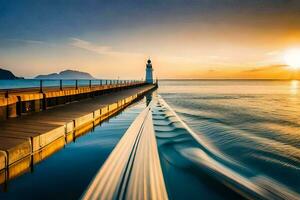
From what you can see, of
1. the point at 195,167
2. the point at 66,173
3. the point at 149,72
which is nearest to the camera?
the point at 66,173

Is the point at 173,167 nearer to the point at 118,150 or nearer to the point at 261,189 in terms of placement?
the point at 118,150

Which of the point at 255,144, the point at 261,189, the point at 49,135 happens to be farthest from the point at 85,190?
the point at 255,144

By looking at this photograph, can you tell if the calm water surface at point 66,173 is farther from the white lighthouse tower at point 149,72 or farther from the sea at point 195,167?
the white lighthouse tower at point 149,72

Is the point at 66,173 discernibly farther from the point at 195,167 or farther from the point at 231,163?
the point at 231,163

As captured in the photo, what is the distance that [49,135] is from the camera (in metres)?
5.83

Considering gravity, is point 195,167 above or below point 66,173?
below

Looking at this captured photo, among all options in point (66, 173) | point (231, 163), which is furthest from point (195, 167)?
point (66, 173)

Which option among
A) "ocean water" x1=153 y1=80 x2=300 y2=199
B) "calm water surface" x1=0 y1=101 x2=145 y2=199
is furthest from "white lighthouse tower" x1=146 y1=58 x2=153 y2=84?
"calm water surface" x1=0 y1=101 x2=145 y2=199

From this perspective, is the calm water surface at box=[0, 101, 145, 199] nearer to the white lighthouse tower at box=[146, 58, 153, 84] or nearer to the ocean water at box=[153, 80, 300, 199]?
the ocean water at box=[153, 80, 300, 199]

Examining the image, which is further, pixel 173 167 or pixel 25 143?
pixel 173 167

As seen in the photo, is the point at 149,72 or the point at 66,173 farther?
the point at 149,72

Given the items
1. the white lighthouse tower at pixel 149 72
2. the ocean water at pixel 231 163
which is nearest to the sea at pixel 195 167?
the ocean water at pixel 231 163

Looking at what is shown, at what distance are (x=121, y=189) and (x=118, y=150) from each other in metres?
2.56

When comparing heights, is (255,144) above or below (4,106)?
below
